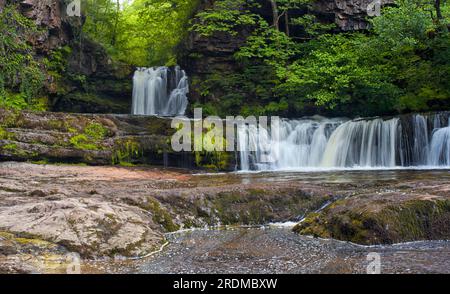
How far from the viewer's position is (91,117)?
48.6ft

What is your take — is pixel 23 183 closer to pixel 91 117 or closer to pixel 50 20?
pixel 91 117

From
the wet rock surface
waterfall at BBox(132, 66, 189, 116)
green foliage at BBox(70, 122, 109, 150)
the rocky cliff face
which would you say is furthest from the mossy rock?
the rocky cliff face

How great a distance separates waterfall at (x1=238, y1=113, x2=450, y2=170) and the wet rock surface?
24.3ft

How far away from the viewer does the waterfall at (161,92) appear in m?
22.3

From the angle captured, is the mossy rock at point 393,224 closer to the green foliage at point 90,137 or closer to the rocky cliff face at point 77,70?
the green foliage at point 90,137

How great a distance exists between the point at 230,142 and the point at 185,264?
1096 cm

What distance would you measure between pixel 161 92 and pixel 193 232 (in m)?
16.5

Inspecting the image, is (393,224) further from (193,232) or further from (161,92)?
(161,92)

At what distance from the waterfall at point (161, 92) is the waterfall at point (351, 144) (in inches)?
254

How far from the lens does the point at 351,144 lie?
53.2 ft

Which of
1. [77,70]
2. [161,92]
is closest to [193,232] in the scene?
[161,92]

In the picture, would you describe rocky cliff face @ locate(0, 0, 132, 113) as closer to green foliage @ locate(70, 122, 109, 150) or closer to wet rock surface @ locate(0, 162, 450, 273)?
green foliage @ locate(70, 122, 109, 150)

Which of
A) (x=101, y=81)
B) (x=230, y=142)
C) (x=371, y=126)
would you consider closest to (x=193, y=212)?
(x=230, y=142)

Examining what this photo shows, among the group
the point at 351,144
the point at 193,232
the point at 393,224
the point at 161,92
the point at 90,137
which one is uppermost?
the point at 161,92
